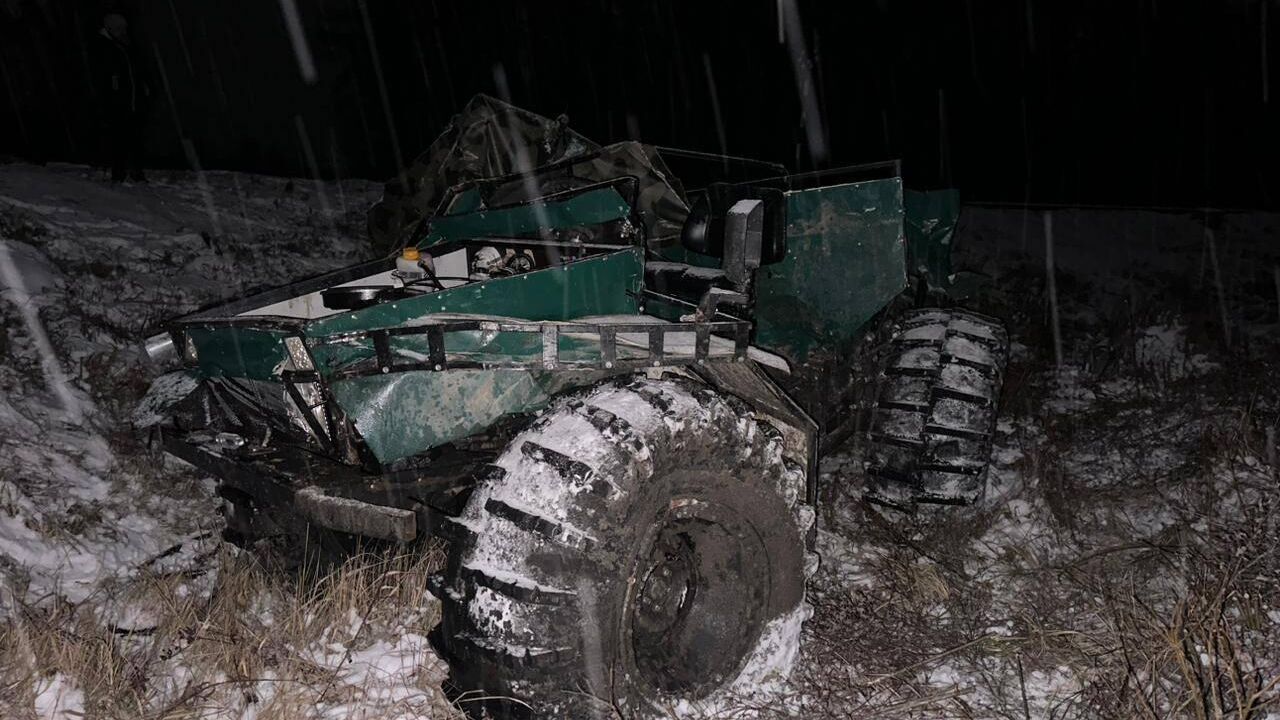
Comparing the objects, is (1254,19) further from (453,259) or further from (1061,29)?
(453,259)

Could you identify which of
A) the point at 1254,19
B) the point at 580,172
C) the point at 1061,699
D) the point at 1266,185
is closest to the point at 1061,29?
the point at 1254,19

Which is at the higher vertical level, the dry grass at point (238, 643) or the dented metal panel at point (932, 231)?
the dented metal panel at point (932, 231)

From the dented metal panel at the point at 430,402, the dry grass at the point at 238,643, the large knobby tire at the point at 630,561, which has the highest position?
the dented metal panel at the point at 430,402

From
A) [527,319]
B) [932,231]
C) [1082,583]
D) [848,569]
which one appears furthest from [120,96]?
[1082,583]

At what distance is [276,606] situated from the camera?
3.26 m

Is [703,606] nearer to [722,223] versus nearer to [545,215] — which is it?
[722,223]

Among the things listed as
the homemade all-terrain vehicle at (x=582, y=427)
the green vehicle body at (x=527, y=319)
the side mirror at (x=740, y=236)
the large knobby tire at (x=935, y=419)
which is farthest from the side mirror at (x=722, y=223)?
the large knobby tire at (x=935, y=419)

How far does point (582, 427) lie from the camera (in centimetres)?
232

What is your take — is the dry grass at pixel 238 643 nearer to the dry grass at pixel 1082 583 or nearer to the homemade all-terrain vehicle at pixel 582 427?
the homemade all-terrain vehicle at pixel 582 427

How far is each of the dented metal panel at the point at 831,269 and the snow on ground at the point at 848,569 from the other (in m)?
0.91

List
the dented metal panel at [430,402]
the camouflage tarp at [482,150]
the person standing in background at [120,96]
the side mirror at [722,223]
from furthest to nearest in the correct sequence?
1. the person standing in background at [120,96]
2. the camouflage tarp at [482,150]
3. the side mirror at [722,223]
4. the dented metal panel at [430,402]

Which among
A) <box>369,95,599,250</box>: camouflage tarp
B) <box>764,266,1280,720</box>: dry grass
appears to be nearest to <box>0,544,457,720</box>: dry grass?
<box>764,266,1280,720</box>: dry grass

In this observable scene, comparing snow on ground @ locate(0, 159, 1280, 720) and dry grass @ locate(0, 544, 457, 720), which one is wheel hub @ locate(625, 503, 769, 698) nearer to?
snow on ground @ locate(0, 159, 1280, 720)

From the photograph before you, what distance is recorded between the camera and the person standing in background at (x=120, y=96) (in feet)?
26.6
